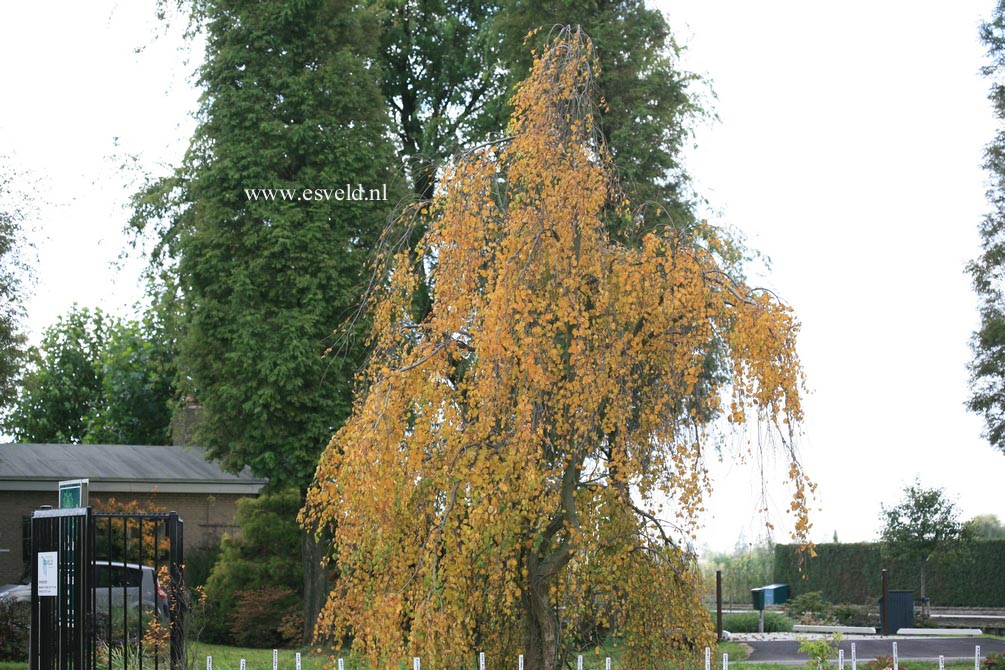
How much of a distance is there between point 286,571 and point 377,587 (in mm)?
12212

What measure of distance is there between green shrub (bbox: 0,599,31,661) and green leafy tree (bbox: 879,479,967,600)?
802 inches

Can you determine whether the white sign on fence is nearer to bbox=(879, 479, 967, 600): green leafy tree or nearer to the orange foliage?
the orange foliage

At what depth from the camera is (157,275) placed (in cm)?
2497

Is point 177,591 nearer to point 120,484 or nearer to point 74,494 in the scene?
point 74,494

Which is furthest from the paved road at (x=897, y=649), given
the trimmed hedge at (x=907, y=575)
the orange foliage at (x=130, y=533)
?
the orange foliage at (x=130, y=533)

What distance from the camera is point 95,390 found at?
42094 millimetres

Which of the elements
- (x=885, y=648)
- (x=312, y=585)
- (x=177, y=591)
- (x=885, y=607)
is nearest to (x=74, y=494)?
(x=177, y=591)

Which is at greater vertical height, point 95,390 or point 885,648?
point 95,390

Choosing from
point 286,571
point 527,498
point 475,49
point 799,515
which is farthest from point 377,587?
point 475,49

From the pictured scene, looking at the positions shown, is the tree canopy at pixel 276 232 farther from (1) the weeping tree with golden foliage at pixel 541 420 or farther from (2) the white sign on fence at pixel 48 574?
(2) the white sign on fence at pixel 48 574

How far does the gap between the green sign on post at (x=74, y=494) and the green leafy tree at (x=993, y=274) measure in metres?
22.4

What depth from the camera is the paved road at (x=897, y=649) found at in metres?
18.2

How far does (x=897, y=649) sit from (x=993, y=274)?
12.2 meters

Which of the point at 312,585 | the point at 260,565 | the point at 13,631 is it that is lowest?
the point at 13,631
